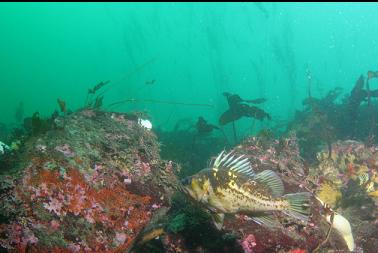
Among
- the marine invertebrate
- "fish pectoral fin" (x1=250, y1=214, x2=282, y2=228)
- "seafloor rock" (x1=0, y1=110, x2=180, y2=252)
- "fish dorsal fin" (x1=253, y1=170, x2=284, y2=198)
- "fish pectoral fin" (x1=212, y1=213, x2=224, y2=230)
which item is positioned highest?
"seafloor rock" (x1=0, y1=110, x2=180, y2=252)

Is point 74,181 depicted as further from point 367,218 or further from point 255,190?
point 367,218

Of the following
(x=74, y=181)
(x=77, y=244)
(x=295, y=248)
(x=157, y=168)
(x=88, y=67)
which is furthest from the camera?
(x=88, y=67)

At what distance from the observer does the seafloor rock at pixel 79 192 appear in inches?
111

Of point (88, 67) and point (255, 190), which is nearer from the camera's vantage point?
point (255, 190)

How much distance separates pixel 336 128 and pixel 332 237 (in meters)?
5.97

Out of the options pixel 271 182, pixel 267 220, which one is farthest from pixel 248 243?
pixel 271 182

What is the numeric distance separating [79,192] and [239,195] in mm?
1668

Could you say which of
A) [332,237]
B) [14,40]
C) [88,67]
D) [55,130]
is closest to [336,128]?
[332,237]

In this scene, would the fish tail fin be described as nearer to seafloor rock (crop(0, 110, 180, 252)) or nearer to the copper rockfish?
the copper rockfish

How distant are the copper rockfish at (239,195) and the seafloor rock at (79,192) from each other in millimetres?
1272

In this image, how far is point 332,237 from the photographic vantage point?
128 inches

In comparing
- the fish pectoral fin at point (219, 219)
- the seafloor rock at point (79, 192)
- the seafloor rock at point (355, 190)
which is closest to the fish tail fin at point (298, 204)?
the fish pectoral fin at point (219, 219)

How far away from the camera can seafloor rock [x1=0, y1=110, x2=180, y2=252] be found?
2.83 m

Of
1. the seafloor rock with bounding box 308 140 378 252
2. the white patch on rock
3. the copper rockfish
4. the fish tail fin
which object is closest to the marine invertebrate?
the copper rockfish
